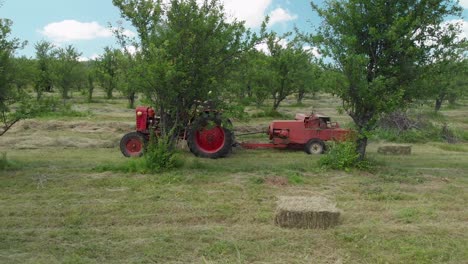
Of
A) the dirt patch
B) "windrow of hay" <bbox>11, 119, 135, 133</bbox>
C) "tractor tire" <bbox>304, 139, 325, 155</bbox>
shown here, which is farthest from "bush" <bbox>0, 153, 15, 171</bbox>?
the dirt patch

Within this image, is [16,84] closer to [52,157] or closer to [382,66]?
[52,157]

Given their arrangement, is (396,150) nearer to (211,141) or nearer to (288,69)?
(211,141)

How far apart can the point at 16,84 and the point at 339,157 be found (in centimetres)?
768

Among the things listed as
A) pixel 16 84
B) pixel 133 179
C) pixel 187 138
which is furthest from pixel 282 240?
pixel 16 84

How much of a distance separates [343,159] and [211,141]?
3.73 meters

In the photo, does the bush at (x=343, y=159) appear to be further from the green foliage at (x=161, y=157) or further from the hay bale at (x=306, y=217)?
the hay bale at (x=306, y=217)

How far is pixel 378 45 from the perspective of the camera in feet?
36.8

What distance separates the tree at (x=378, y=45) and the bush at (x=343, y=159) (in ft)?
1.15

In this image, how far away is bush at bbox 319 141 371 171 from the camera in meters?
→ 11.1

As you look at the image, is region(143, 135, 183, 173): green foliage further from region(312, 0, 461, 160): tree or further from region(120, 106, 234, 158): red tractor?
region(312, 0, 461, 160): tree

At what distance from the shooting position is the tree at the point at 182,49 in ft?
34.1

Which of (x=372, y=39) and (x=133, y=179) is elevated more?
(x=372, y=39)

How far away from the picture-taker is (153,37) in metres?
10.7

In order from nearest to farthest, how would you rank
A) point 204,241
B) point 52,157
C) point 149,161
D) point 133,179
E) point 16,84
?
point 204,241, point 133,179, point 149,161, point 16,84, point 52,157
